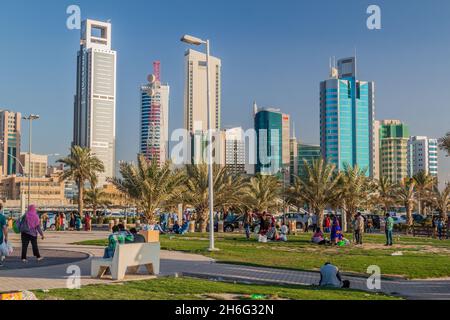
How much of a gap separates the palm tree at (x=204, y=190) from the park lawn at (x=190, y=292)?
2424 cm

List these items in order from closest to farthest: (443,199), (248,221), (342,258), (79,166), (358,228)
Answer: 1. (342,258)
2. (358,228)
3. (248,221)
4. (443,199)
5. (79,166)

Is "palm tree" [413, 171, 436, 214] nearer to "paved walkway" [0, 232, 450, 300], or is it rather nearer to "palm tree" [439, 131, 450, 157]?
"palm tree" [439, 131, 450, 157]

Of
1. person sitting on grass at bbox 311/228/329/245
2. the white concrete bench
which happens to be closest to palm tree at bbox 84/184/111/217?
person sitting on grass at bbox 311/228/329/245

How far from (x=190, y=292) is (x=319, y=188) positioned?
92.6 feet

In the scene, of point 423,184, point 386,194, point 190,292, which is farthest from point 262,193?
point 190,292

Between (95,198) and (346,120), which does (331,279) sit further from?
(346,120)

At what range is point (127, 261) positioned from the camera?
1264cm

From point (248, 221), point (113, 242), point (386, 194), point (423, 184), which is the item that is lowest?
point (248, 221)

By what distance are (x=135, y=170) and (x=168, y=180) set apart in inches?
80.7

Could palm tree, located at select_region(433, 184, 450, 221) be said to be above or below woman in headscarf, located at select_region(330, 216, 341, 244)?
above

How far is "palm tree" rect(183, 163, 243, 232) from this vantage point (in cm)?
3666

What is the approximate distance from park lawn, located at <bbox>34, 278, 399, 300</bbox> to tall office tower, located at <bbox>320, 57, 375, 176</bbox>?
172 meters

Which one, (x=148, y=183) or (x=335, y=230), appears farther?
(x=148, y=183)

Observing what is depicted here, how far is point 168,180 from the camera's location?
3353cm
